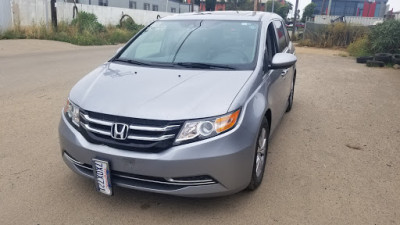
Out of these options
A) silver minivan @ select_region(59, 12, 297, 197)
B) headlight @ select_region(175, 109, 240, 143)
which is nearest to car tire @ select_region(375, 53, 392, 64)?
silver minivan @ select_region(59, 12, 297, 197)

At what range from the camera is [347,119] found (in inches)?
231

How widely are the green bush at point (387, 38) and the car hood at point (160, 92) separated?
13.8 m

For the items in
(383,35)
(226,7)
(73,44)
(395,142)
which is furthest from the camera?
(226,7)

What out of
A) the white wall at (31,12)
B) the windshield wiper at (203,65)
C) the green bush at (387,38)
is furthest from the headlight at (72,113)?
the white wall at (31,12)

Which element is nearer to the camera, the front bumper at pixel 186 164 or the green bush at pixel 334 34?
the front bumper at pixel 186 164

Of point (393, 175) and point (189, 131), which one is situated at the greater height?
point (189, 131)

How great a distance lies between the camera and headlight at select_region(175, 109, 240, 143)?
2.68 m

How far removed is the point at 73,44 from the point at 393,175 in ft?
55.5

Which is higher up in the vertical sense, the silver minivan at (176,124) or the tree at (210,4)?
the tree at (210,4)

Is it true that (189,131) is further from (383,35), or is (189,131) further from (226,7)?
(226,7)

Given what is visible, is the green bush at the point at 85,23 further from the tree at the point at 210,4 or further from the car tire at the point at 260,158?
the tree at the point at 210,4

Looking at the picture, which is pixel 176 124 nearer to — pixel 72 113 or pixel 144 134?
pixel 144 134

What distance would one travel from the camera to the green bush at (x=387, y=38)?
14578 millimetres

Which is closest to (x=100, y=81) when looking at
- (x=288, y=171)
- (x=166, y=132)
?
(x=166, y=132)
